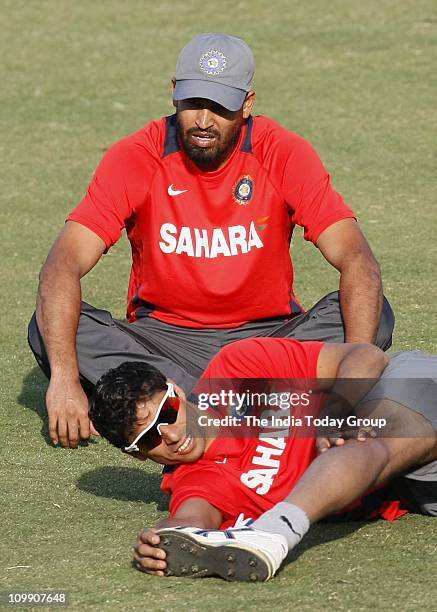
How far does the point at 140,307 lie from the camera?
19.9 ft

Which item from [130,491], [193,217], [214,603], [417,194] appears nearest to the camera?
[214,603]

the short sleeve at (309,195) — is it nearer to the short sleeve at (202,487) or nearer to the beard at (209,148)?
the beard at (209,148)

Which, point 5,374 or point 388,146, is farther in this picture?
point 388,146

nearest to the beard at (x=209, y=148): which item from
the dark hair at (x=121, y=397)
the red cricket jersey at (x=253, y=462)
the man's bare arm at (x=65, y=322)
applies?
the man's bare arm at (x=65, y=322)

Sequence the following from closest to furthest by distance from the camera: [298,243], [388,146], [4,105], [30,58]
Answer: [298,243] < [388,146] < [4,105] < [30,58]

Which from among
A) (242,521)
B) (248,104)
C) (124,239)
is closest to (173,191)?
(248,104)

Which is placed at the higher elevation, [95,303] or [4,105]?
[4,105]

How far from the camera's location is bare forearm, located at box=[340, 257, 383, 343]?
559 centimetres

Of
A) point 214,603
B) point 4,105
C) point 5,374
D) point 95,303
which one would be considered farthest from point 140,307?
point 4,105

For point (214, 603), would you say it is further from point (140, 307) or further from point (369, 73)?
point (369, 73)

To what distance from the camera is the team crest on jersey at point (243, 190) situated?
5.84 meters

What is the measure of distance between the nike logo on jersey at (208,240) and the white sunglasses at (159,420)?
152 cm

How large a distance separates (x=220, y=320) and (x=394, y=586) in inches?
83.3

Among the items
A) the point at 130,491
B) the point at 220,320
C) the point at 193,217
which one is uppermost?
the point at 193,217
